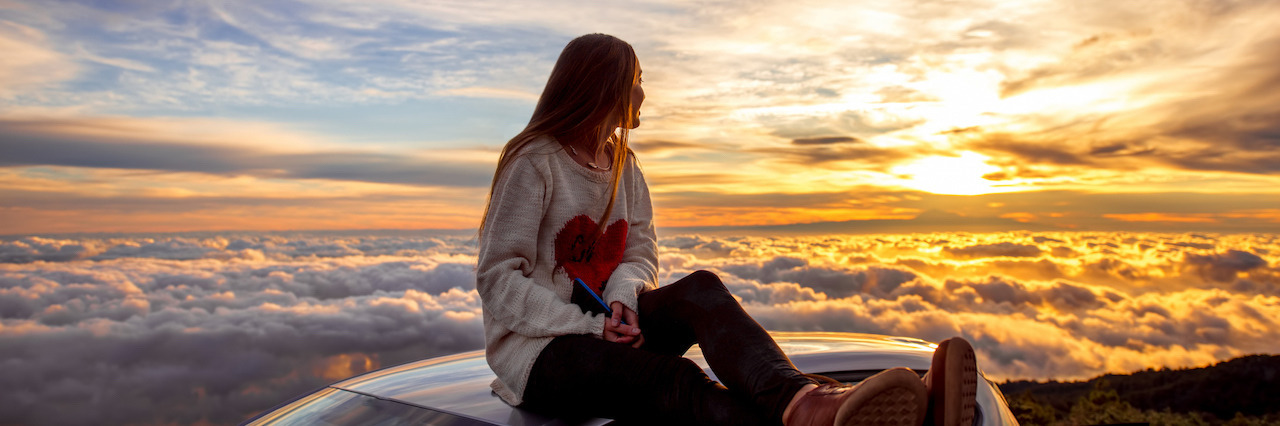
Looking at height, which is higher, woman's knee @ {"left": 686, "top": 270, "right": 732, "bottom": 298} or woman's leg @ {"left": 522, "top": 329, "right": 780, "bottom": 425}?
woman's knee @ {"left": 686, "top": 270, "right": 732, "bottom": 298}

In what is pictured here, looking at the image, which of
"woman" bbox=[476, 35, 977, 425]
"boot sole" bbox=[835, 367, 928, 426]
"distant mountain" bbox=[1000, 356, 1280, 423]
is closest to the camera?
"boot sole" bbox=[835, 367, 928, 426]

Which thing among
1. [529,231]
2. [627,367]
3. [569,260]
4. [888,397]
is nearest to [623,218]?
[569,260]

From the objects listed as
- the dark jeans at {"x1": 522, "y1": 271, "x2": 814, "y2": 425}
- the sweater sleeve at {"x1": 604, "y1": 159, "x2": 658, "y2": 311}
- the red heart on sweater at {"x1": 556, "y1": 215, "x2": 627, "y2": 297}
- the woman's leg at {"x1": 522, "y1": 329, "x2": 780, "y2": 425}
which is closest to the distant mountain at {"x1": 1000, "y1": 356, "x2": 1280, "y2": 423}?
the sweater sleeve at {"x1": 604, "y1": 159, "x2": 658, "y2": 311}

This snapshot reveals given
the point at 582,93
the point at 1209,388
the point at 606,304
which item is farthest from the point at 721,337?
the point at 1209,388

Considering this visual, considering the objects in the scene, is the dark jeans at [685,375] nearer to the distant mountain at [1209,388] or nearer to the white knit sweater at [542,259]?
the white knit sweater at [542,259]

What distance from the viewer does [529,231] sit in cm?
190

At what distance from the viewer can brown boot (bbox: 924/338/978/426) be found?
4.53ft

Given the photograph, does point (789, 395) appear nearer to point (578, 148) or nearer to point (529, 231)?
point (529, 231)

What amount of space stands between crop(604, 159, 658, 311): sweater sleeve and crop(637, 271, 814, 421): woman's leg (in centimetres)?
9

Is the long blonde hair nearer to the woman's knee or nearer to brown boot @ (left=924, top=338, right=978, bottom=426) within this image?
the woman's knee

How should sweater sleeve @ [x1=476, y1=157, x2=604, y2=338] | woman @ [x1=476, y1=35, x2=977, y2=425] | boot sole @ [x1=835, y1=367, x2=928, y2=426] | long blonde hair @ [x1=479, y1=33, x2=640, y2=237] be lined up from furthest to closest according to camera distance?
long blonde hair @ [x1=479, y1=33, x2=640, y2=237] → sweater sleeve @ [x1=476, y1=157, x2=604, y2=338] → woman @ [x1=476, y1=35, x2=977, y2=425] → boot sole @ [x1=835, y1=367, x2=928, y2=426]

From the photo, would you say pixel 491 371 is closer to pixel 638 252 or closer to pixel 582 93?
pixel 638 252

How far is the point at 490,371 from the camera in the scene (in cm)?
208

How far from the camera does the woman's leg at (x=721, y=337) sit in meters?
1.54
